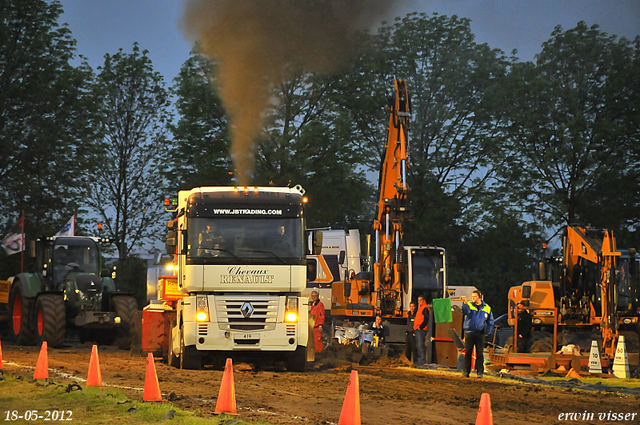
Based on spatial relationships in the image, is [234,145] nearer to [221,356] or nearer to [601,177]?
[221,356]

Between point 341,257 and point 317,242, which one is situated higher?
point 341,257

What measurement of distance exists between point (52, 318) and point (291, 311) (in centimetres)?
872

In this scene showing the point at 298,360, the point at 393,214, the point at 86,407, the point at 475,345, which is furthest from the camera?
the point at 393,214

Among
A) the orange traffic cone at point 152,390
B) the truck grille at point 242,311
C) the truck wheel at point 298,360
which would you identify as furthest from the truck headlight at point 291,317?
the orange traffic cone at point 152,390

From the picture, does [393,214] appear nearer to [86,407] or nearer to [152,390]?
[152,390]

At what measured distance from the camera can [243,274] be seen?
54.5ft

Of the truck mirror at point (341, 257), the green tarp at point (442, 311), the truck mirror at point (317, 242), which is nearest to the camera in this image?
the truck mirror at point (317, 242)

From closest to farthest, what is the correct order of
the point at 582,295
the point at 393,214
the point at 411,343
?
1. the point at 411,343
2. the point at 582,295
3. the point at 393,214

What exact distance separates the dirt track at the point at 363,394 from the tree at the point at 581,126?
2279cm

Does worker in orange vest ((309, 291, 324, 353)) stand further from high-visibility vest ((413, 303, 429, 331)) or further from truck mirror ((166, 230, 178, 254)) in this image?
truck mirror ((166, 230, 178, 254))

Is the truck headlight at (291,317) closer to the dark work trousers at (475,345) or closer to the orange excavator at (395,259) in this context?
the dark work trousers at (475,345)

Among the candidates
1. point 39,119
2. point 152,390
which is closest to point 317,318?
point 152,390

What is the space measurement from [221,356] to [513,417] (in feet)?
24.6

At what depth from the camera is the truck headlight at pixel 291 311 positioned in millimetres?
16828
